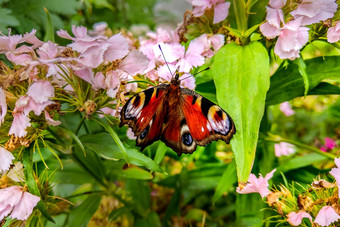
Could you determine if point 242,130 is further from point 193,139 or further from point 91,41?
point 91,41

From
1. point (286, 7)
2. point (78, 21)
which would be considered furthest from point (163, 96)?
point (78, 21)

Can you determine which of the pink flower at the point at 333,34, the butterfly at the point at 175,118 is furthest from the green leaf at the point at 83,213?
the pink flower at the point at 333,34

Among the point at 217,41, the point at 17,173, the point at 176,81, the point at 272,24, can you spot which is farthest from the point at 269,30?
the point at 17,173

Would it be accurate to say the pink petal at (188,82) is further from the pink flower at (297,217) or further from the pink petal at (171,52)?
the pink flower at (297,217)

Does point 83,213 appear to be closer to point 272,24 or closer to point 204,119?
point 204,119

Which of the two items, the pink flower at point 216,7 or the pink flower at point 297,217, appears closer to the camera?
the pink flower at point 297,217

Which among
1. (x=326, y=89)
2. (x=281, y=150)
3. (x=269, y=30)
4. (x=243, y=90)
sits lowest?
(x=281, y=150)
